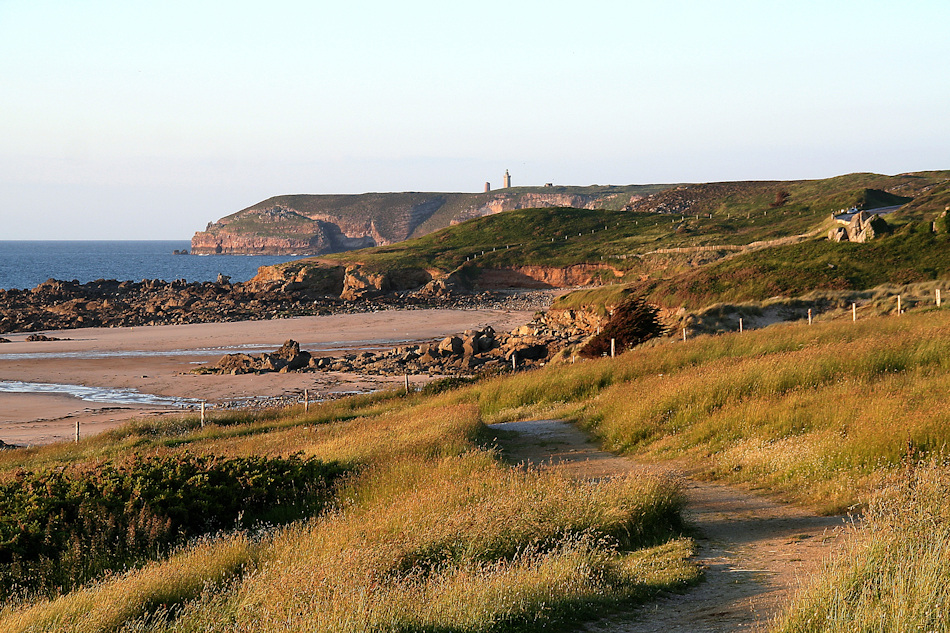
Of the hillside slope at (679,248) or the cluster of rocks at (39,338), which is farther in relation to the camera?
the cluster of rocks at (39,338)

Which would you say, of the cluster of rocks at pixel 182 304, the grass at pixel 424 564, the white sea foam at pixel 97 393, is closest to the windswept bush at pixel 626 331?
the white sea foam at pixel 97 393

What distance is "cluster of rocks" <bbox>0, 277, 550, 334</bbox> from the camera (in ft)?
207

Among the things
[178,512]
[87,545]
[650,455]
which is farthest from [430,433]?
[87,545]

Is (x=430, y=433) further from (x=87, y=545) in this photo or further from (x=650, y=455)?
(x=87, y=545)

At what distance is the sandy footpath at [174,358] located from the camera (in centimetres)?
2952

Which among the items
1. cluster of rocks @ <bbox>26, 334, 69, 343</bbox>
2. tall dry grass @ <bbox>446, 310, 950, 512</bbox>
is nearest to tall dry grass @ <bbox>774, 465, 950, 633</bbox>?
tall dry grass @ <bbox>446, 310, 950, 512</bbox>

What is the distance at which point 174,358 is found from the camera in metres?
44.0

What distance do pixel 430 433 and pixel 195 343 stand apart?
38801 mm

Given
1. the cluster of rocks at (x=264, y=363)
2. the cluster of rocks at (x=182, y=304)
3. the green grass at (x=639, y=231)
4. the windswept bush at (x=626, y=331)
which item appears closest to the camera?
the windswept bush at (x=626, y=331)

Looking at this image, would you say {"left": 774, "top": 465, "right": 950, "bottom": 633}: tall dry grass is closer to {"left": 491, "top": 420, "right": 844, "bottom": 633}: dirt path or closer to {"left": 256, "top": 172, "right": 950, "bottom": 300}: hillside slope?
{"left": 491, "top": 420, "right": 844, "bottom": 633}: dirt path

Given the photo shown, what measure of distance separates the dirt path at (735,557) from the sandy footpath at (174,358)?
2109cm

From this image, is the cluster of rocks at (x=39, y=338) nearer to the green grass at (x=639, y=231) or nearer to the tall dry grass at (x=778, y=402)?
the green grass at (x=639, y=231)

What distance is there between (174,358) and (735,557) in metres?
40.4

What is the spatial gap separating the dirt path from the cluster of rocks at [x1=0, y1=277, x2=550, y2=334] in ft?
182
